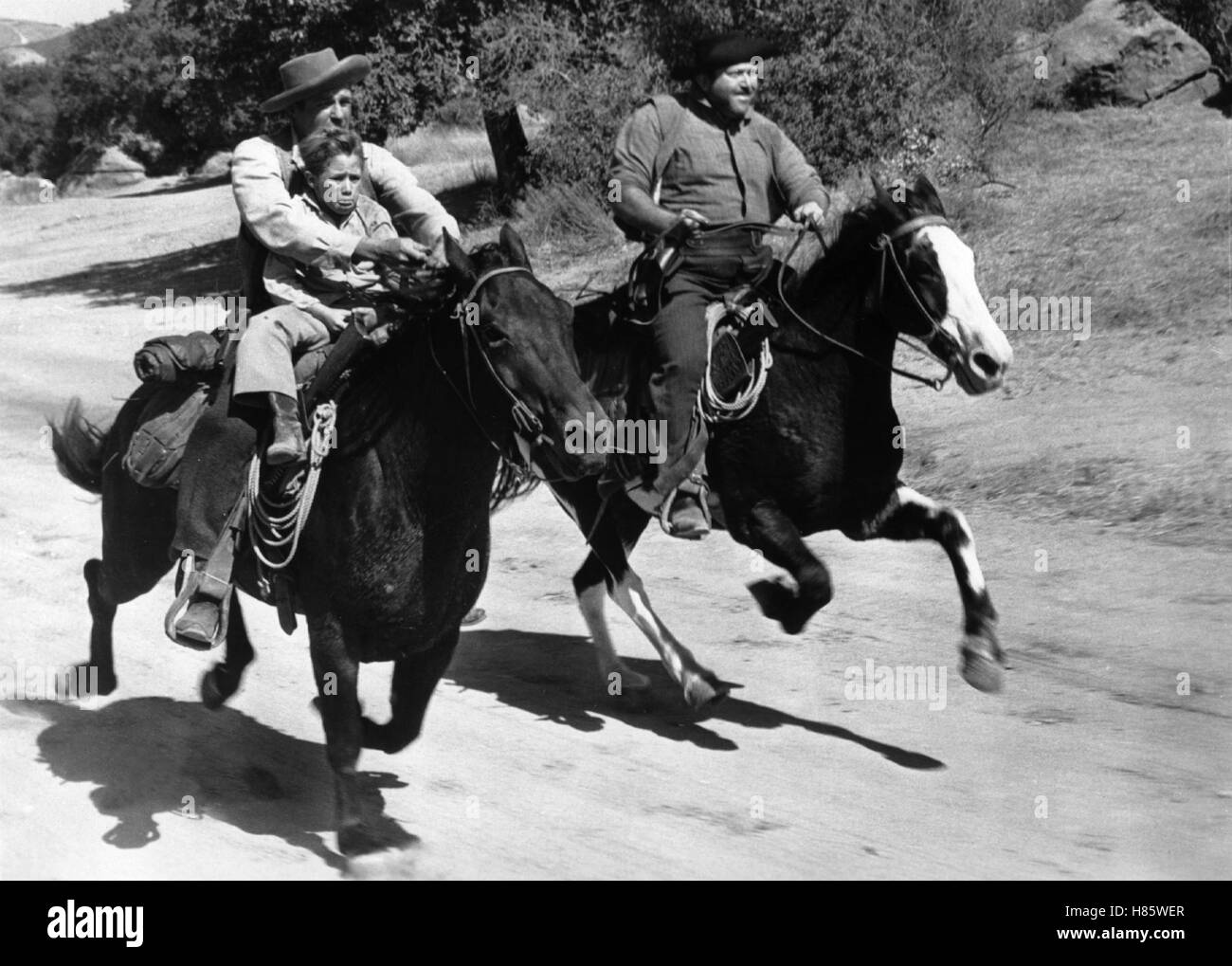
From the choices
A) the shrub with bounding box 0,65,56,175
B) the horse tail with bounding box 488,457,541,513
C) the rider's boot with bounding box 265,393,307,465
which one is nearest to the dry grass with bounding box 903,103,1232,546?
the horse tail with bounding box 488,457,541,513

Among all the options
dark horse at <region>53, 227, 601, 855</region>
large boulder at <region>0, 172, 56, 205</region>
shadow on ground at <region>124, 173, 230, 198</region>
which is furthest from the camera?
large boulder at <region>0, 172, 56, 205</region>

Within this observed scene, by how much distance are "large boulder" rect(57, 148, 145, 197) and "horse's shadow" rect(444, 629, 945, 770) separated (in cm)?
3742

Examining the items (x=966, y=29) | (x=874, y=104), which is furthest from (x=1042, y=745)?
(x=966, y=29)

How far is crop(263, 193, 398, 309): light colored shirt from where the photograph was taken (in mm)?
5840

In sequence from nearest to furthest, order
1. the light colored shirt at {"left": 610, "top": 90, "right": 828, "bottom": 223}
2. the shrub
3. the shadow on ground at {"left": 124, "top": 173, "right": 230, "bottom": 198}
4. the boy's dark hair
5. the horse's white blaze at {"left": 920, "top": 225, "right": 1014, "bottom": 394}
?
1. the boy's dark hair
2. the horse's white blaze at {"left": 920, "top": 225, "right": 1014, "bottom": 394}
3. the light colored shirt at {"left": 610, "top": 90, "right": 828, "bottom": 223}
4. the shadow on ground at {"left": 124, "top": 173, "right": 230, "bottom": 198}
5. the shrub

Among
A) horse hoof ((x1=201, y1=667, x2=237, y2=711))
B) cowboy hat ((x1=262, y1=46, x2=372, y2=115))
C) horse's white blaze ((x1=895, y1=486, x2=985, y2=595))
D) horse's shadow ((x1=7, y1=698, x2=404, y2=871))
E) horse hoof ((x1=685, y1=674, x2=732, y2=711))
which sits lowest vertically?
Answer: horse's shadow ((x1=7, y1=698, x2=404, y2=871))

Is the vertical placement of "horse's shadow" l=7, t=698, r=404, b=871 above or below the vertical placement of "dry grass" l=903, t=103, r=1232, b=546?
below

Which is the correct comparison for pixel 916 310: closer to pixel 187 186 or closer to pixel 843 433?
pixel 843 433

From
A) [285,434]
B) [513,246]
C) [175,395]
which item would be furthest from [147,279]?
[513,246]

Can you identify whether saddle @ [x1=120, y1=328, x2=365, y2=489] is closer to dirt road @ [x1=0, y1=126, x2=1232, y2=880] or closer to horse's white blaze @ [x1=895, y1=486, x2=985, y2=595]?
dirt road @ [x1=0, y1=126, x2=1232, y2=880]

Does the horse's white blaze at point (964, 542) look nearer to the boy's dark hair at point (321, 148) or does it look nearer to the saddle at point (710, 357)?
the saddle at point (710, 357)

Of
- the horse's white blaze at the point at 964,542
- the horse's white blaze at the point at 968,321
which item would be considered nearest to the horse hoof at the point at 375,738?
the horse's white blaze at the point at 964,542

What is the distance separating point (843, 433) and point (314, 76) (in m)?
2.87

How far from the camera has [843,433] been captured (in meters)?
7.11
